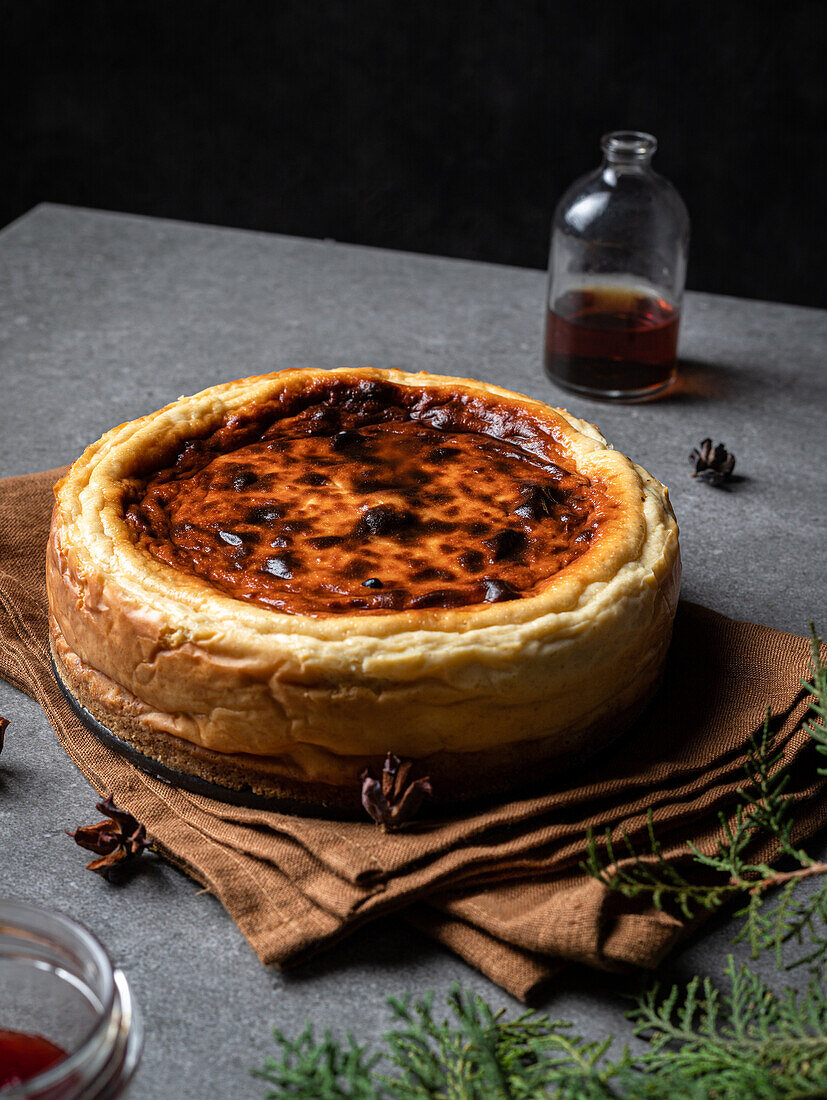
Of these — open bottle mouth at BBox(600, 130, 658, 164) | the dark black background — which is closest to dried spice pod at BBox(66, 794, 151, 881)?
open bottle mouth at BBox(600, 130, 658, 164)

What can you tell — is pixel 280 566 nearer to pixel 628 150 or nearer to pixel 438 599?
pixel 438 599

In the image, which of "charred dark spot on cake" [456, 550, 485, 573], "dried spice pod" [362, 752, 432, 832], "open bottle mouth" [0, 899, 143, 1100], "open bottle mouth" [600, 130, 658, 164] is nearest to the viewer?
"open bottle mouth" [0, 899, 143, 1100]

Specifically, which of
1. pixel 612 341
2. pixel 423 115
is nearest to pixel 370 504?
pixel 612 341

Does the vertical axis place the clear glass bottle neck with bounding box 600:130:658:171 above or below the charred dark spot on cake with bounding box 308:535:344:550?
above

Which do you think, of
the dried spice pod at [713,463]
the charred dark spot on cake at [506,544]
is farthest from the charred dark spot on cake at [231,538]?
the dried spice pod at [713,463]

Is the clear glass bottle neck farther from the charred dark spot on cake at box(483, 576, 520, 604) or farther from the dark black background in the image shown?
the dark black background

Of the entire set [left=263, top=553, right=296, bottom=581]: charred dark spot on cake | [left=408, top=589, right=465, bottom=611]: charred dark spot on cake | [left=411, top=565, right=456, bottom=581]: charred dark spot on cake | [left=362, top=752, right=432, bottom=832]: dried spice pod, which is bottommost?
[left=362, top=752, right=432, bottom=832]: dried spice pod

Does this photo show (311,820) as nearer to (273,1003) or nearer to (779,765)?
(273,1003)
